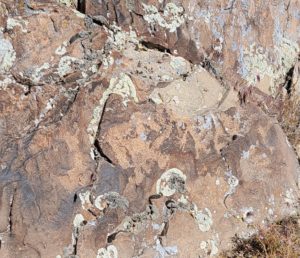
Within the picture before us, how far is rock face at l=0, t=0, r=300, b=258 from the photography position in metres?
4.45

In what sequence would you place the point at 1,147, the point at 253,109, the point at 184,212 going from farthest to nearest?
the point at 253,109 → the point at 184,212 → the point at 1,147

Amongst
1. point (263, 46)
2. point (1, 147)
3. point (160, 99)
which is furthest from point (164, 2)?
point (1, 147)

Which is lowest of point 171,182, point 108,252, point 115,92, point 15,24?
point 108,252

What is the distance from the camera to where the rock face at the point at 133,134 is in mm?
4445

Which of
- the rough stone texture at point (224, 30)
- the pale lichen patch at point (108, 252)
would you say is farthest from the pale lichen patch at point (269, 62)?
the pale lichen patch at point (108, 252)

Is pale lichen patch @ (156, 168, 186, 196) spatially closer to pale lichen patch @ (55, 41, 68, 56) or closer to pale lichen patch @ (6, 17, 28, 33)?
pale lichen patch @ (55, 41, 68, 56)

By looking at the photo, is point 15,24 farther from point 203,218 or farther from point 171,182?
point 203,218

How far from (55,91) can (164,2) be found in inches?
55.0

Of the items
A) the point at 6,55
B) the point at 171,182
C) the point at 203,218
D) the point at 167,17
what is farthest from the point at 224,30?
the point at 6,55

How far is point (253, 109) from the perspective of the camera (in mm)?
5438

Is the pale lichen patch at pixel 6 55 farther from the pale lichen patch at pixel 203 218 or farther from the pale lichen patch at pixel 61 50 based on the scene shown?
the pale lichen patch at pixel 203 218

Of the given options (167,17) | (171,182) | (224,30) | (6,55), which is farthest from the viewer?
(224,30)

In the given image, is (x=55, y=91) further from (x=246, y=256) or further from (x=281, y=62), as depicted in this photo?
(x=281, y=62)

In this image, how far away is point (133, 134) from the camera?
473cm
